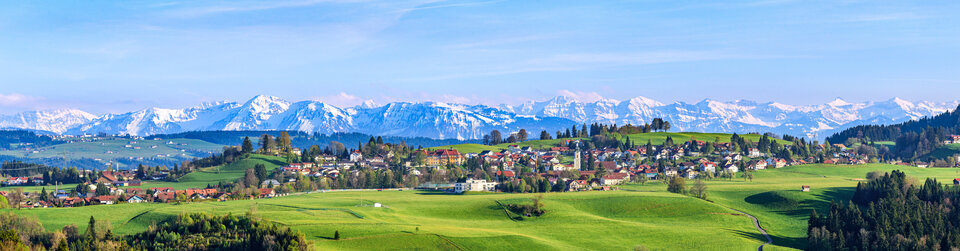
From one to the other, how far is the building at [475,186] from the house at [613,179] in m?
27.3

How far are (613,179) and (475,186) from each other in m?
36.4

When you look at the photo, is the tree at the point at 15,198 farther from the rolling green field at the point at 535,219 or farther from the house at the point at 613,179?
the house at the point at 613,179

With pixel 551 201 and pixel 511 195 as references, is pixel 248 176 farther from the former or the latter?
pixel 551 201

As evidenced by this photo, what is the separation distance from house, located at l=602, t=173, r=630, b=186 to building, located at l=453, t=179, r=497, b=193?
2727 centimetres

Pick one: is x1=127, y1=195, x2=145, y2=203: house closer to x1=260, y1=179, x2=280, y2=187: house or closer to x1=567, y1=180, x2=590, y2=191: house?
x1=260, y1=179, x2=280, y2=187: house

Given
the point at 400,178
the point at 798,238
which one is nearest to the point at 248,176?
the point at 400,178

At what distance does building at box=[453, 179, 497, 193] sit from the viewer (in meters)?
172

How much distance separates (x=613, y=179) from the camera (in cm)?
19338

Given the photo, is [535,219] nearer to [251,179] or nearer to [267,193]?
[267,193]

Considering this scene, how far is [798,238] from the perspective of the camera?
11819 cm

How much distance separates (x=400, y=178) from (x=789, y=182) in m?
85.9

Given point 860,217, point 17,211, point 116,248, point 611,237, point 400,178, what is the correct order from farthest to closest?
point 400,178 < point 17,211 < point 860,217 < point 611,237 < point 116,248

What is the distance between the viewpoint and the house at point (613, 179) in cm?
18984

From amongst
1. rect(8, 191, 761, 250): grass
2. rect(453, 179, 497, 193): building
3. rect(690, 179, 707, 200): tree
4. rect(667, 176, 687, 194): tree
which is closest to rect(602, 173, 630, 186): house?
rect(667, 176, 687, 194): tree
